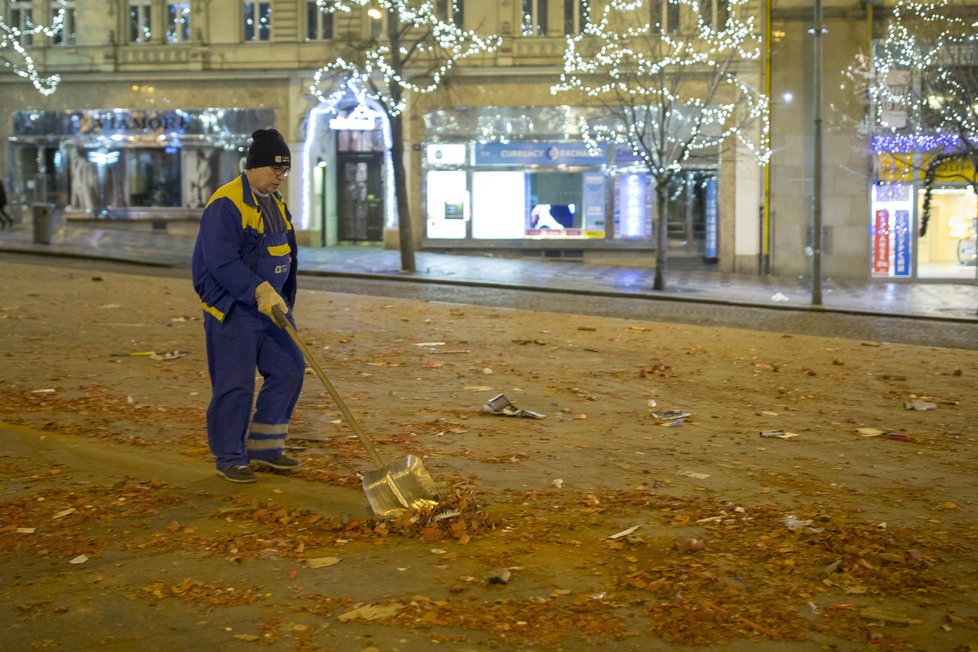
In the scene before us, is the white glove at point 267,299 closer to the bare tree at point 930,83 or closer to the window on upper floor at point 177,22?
the bare tree at point 930,83

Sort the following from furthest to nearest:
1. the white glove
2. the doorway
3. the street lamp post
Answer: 1. the doorway
2. the street lamp post
3. the white glove

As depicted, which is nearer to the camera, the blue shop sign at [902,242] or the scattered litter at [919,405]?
the scattered litter at [919,405]

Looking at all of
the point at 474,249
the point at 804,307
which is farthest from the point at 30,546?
the point at 474,249

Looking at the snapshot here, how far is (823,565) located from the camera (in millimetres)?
5449

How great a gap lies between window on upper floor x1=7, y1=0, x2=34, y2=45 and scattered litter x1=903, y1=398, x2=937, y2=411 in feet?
98.5

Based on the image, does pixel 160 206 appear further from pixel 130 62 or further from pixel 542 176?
pixel 542 176

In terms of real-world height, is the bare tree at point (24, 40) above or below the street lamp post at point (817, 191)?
above

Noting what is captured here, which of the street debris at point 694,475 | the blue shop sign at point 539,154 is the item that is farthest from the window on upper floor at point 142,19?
the street debris at point 694,475

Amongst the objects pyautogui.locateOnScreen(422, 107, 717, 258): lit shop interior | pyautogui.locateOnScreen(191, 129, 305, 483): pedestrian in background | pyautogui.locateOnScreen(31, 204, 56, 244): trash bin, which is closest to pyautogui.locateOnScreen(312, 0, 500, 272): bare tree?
pyautogui.locateOnScreen(422, 107, 717, 258): lit shop interior

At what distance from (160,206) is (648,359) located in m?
23.9

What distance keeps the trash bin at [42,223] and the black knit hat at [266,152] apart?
22.0 meters

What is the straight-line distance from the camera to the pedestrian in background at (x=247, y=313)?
21.5 ft

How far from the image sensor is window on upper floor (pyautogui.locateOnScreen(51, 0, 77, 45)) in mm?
33469

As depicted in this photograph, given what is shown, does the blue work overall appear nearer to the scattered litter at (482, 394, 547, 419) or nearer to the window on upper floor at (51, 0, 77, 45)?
the scattered litter at (482, 394, 547, 419)
